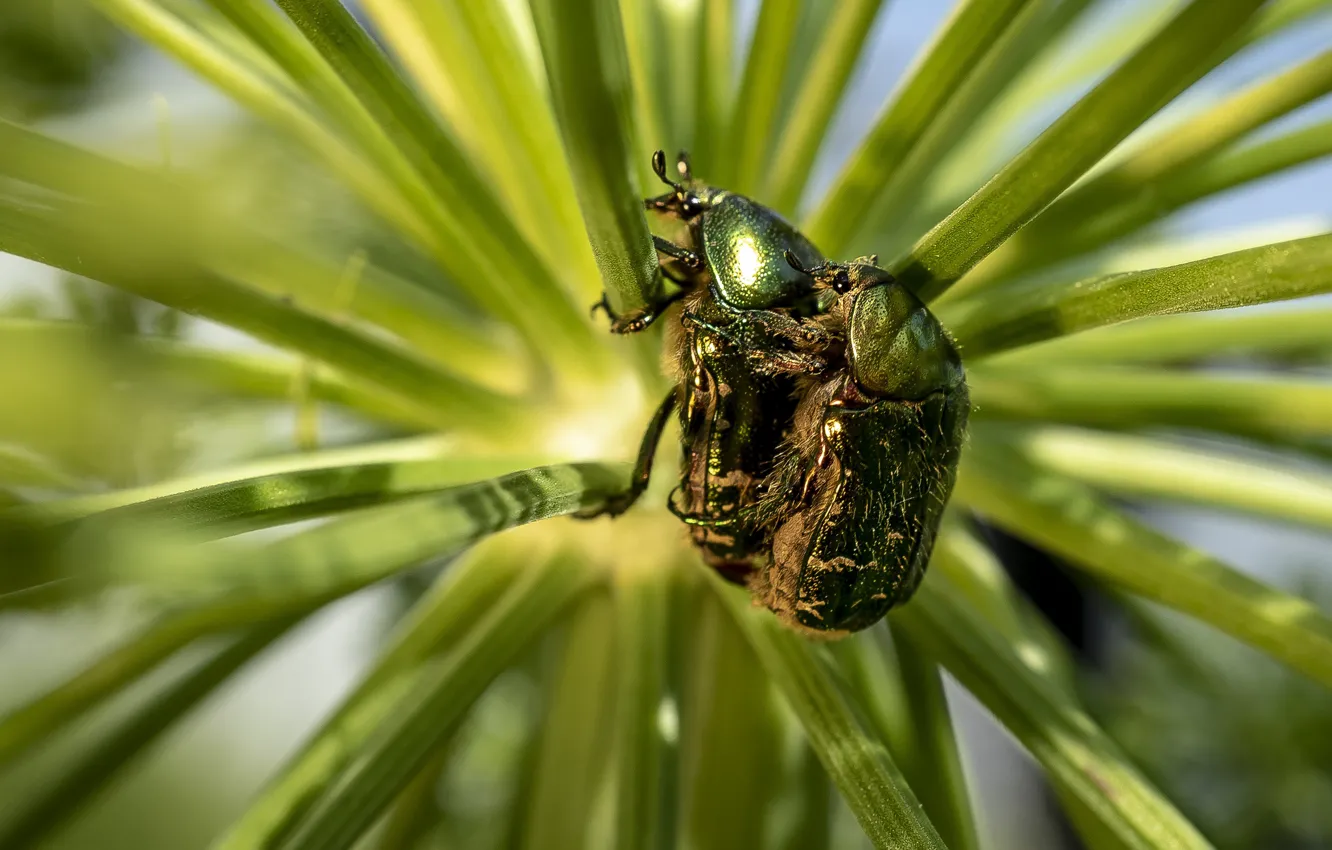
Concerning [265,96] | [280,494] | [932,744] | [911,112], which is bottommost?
[932,744]

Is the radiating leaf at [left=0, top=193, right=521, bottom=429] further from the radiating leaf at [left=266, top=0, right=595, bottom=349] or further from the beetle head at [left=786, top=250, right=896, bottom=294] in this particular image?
the beetle head at [left=786, top=250, right=896, bottom=294]

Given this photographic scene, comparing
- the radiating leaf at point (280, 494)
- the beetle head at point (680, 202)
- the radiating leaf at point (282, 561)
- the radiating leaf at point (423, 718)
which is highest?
the beetle head at point (680, 202)

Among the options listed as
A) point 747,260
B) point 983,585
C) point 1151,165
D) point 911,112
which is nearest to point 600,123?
point 747,260

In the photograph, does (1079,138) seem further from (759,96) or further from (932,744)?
(932,744)

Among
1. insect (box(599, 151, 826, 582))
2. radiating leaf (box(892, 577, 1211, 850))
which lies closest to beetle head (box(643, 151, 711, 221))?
insect (box(599, 151, 826, 582))

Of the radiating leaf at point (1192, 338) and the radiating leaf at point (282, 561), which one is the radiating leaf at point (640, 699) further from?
the radiating leaf at point (1192, 338)

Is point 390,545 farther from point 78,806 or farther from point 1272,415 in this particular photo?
point 1272,415

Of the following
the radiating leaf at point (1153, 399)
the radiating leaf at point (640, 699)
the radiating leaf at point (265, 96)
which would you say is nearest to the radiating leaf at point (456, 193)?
the radiating leaf at point (265, 96)
